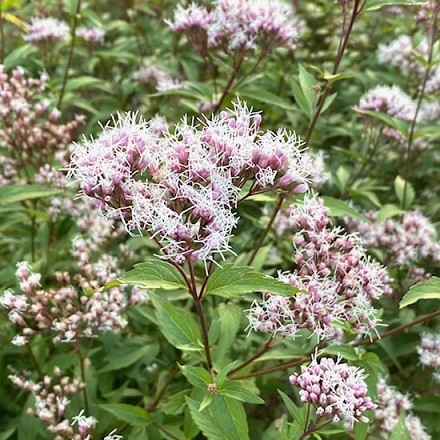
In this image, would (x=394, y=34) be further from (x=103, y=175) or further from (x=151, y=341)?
(x=103, y=175)

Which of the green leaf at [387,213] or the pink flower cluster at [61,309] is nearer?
the pink flower cluster at [61,309]

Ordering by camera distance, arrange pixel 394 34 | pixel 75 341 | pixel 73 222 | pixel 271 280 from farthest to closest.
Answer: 1. pixel 394 34
2. pixel 73 222
3. pixel 75 341
4. pixel 271 280

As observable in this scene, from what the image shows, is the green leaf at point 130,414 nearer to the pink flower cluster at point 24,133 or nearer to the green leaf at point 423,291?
the green leaf at point 423,291

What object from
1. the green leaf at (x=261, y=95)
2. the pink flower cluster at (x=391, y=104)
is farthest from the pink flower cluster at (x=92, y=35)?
the pink flower cluster at (x=391, y=104)

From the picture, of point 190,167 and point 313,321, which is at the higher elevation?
point 190,167

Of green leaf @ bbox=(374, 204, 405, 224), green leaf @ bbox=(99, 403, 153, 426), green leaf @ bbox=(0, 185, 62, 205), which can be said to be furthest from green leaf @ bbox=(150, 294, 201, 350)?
green leaf @ bbox=(374, 204, 405, 224)

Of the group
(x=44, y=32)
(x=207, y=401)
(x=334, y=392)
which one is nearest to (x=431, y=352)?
(x=334, y=392)

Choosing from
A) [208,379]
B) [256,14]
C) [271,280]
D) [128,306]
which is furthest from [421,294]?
[256,14]
